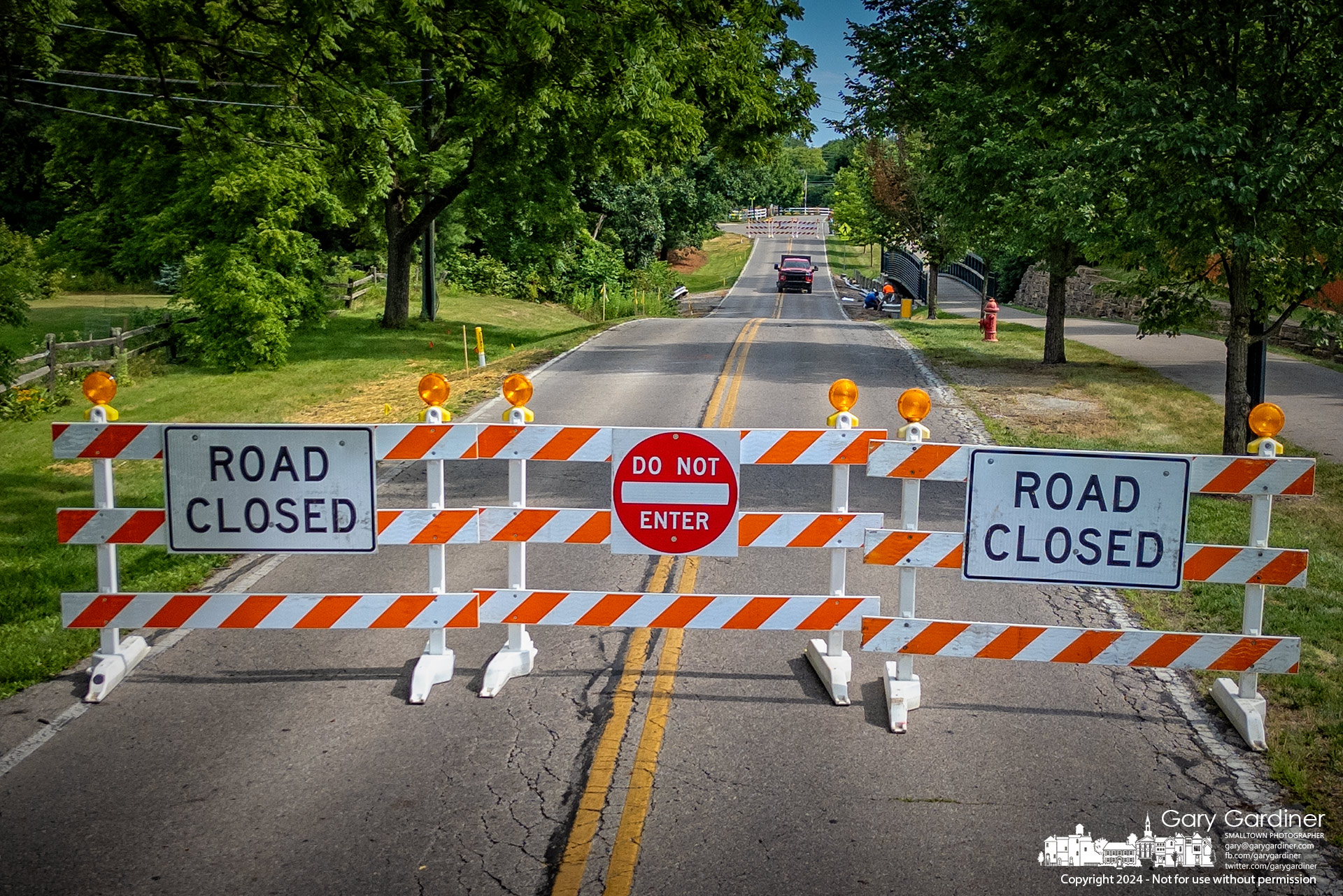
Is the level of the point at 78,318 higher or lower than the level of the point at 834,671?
higher

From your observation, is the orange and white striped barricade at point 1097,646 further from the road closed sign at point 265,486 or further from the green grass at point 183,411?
the green grass at point 183,411

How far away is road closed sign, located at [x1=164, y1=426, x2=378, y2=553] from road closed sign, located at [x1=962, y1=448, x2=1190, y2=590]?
357 centimetres

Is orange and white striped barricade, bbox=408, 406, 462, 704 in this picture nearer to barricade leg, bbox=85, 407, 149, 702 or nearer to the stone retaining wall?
barricade leg, bbox=85, 407, 149, 702

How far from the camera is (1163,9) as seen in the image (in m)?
11.7

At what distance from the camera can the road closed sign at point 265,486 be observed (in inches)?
257

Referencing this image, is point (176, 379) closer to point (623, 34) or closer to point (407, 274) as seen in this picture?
point (407, 274)

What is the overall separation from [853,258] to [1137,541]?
91526mm

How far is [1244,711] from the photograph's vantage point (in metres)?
6.21

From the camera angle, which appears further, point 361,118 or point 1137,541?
point 361,118

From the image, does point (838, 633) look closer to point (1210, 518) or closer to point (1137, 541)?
point (1137, 541)

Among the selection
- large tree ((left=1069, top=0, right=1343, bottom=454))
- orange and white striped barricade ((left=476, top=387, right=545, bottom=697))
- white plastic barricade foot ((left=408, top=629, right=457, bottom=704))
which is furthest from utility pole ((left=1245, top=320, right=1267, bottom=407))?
white plastic barricade foot ((left=408, top=629, right=457, bottom=704))

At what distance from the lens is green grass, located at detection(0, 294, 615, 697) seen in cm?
812

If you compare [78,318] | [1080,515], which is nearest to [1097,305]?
[78,318]

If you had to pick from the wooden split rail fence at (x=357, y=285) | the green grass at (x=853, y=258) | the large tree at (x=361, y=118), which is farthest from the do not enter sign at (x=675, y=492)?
the green grass at (x=853, y=258)
